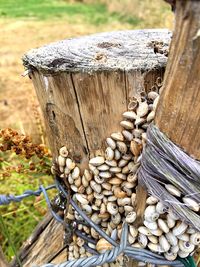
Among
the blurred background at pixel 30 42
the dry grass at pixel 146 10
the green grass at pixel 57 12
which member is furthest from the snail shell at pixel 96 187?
the green grass at pixel 57 12

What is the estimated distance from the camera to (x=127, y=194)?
1.09 metres

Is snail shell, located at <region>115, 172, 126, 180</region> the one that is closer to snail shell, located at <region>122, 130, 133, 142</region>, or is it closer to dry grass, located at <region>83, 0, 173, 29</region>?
snail shell, located at <region>122, 130, 133, 142</region>

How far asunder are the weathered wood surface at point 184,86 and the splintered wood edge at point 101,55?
0.59ft

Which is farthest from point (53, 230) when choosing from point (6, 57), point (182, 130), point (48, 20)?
point (48, 20)

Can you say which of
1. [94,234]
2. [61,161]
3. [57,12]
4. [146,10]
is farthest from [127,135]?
[57,12]

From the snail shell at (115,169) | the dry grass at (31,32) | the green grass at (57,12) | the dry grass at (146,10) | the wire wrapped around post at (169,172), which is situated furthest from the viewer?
the green grass at (57,12)

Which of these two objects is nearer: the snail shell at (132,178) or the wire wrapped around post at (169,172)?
the wire wrapped around post at (169,172)

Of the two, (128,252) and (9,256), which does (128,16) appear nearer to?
A: (9,256)

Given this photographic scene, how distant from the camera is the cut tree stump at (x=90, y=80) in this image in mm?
981

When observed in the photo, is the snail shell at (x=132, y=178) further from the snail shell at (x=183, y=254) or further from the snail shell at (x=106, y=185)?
the snail shell at (x=183, y=254)

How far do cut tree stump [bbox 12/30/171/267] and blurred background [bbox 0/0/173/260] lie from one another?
0.27 m

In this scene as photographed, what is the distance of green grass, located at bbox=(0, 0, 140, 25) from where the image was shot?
9016mm

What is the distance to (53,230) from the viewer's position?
139 centimetres

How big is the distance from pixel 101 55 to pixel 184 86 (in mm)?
317
